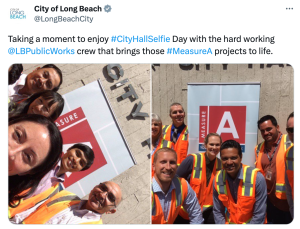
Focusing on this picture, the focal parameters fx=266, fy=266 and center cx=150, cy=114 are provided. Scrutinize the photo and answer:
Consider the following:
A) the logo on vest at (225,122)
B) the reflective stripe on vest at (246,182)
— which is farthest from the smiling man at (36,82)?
the reflective stripe on vest at (246,182)

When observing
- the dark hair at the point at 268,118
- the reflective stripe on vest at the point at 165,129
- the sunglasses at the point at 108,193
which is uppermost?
the dark hair at the point at 268,118

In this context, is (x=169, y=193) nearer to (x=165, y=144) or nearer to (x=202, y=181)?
(x=202, y=181)

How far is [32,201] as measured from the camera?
2.06 meters

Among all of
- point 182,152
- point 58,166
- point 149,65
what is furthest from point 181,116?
point 58,166

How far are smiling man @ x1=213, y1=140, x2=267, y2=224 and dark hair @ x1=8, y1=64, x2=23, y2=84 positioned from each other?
1636 mm

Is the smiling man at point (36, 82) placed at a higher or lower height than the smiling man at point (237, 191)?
higher

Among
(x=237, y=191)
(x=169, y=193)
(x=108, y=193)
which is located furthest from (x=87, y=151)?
(x=237, y=191)

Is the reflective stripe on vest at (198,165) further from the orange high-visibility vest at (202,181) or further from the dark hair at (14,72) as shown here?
the dark hair at (14,72)

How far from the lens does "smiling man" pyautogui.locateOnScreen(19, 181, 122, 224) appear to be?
6.75ft

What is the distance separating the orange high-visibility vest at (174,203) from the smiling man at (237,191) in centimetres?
25
